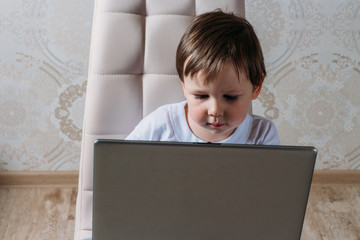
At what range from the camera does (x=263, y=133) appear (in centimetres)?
105

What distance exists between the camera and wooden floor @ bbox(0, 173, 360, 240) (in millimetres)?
1652

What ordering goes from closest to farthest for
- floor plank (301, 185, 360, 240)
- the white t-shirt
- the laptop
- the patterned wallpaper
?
the laptop, the white t-shirt, the patterned wallpaper, floor plank (301, 185, 360, 240)

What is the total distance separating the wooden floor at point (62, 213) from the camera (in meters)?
1.65

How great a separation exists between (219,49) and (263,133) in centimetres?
29

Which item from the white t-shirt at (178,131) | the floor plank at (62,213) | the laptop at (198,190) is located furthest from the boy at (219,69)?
the floor plank at (62,213)

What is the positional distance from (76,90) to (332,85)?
1.01 metres

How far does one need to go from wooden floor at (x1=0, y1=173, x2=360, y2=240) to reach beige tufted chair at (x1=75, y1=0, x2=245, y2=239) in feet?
1.92

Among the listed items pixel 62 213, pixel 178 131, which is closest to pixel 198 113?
pixel 178 131

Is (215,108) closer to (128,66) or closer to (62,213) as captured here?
(128,66)

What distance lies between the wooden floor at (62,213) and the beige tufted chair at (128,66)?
585 millimetres

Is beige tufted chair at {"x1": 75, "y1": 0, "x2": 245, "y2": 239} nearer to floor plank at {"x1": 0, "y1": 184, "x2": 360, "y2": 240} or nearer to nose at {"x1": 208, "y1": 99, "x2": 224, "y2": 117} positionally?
nose at {"x1": 208, "y1": 99, "x2": 224, "y2": 117}

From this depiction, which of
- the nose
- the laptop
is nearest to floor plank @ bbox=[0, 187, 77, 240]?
the nose

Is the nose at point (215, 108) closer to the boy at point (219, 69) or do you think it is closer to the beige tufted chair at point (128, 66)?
the boy at point (219, 69)

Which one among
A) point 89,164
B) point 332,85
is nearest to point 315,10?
point 332,85
